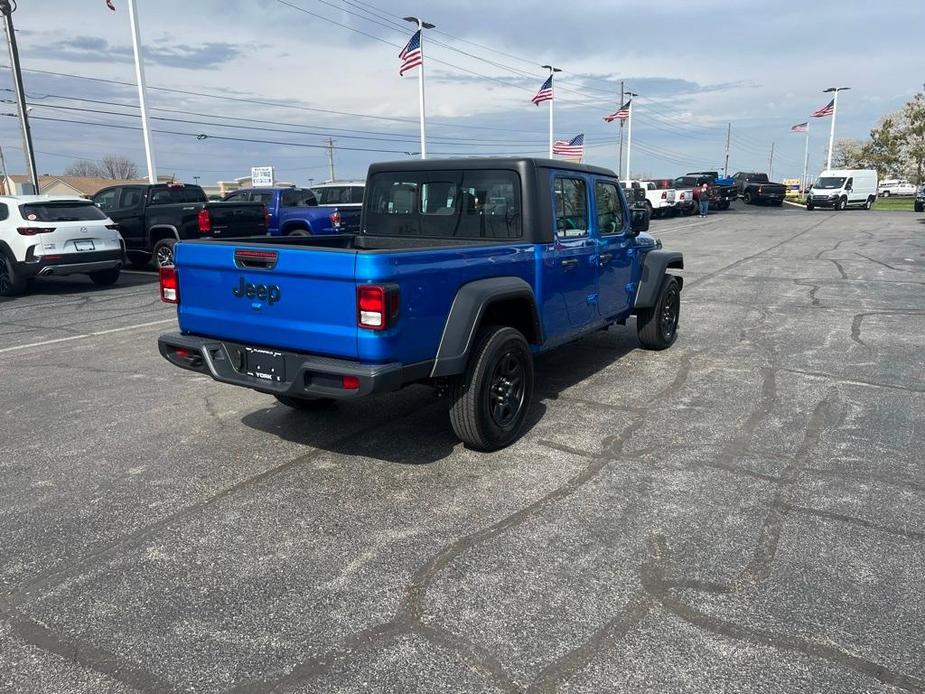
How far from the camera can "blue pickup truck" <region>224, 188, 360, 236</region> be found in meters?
14.9

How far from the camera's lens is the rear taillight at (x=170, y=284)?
182 inches

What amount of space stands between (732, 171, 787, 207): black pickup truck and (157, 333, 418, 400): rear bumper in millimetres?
45051

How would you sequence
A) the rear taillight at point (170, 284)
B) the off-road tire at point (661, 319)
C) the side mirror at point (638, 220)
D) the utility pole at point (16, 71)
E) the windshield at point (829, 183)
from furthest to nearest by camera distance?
the windshield at point (829, 183)
the utility pole at point (16, 71)
the off-road tire at point (661, 319)
the side mirror at point (638, 220)
the rear taillight at point (170, 284)

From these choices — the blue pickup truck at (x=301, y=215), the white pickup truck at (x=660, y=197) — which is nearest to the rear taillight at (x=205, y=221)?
the blue pickup truck at (x=301, y=215)

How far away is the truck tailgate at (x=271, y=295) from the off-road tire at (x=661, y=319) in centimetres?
413

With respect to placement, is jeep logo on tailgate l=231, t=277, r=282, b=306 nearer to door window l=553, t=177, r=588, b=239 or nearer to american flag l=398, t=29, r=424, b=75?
door window l=553, t=177, r=588, b=239

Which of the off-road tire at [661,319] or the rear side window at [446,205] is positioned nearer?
the rear side window at [446,205]

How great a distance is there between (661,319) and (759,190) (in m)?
41.2

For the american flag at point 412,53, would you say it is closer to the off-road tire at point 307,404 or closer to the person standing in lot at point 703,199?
the person standing in lot at point 703,199

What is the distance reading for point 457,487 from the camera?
4078mm

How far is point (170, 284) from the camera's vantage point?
4.68 meters

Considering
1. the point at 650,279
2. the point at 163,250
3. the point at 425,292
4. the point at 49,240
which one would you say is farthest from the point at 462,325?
the point at 163,250

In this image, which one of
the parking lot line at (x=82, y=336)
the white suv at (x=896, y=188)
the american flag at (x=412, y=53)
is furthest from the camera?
the white suv at (x=896, y=188)

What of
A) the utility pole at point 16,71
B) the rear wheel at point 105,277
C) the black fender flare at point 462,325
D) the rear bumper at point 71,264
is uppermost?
the utility pole at point 16,71
